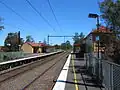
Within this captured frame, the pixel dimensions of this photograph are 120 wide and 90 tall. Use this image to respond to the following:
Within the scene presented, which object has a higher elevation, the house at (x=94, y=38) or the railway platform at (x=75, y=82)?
the house at (x=94, y=38)

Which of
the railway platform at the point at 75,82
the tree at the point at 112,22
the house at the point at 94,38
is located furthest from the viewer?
the house at the point at 94,38

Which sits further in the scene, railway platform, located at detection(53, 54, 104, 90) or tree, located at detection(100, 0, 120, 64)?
tree, located at detection(100, 0, 120, 64)

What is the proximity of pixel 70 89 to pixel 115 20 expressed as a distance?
12.0 m

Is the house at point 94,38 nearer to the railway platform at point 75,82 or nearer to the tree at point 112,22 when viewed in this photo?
the tree at point 112,22

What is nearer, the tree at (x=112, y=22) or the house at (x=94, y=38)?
the tree at (x=112, y=22)

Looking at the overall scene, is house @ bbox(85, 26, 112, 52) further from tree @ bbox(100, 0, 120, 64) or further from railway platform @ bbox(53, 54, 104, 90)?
railway platform @ bbox(53, 54, 104, 90)

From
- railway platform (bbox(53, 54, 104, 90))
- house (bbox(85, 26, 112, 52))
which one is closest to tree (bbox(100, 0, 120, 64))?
house (bbox(85, 26, 112, 52))

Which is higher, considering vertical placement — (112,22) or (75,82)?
(112,22)

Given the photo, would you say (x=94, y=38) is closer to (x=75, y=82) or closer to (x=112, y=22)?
(x=112, y=22)

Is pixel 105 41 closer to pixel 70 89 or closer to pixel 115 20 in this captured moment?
pixel 115 20

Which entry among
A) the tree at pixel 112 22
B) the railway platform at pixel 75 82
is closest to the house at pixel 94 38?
the tree at pixel 112 22

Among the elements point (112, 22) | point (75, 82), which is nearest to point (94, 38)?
point (112, 22)

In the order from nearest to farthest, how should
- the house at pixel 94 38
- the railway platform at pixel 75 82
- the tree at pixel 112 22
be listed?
the railway platform at pixel 75 82
the tree at pixel 112 22
the house at pixel 94 38

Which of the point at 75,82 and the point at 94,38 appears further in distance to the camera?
the point at 94,38
